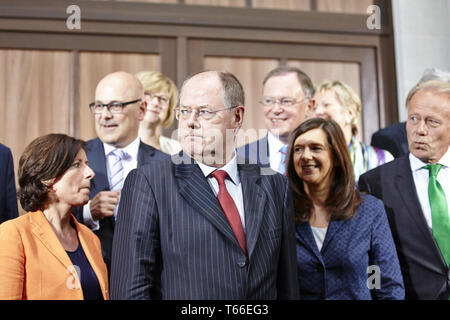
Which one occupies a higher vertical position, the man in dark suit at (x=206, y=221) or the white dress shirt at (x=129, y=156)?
the white dress shirt at (x=129, y=156)

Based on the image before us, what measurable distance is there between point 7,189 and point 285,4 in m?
2.13

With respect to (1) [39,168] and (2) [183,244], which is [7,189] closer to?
(1) [39,168]

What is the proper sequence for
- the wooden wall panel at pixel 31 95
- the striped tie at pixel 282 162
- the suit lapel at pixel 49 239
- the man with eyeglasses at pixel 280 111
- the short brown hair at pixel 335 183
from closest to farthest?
the suit lapel at pixel 49 239 < the short brown hair at pixel 335 183 < the striped tie at pixel 282 162 < the man with eyeglasses at pixel 280 111 < the wooden wall panel at pixel 31 95

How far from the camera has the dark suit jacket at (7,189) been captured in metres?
2.12

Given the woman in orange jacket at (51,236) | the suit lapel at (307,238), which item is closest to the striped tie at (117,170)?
the woman in orange jacket at (51,236)

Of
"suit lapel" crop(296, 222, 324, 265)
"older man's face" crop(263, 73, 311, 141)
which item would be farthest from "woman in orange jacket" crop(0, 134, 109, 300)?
"older man's face" crop(263, 73, 311, 141)

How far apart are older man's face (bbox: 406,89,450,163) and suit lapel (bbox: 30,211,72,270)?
1.45 meters

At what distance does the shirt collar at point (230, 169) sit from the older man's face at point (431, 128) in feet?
3.10

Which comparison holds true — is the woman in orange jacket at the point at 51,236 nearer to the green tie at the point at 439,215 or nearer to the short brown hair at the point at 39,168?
the short brown hair at the point at 39,168

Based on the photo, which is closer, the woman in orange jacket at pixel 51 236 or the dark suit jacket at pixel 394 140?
the woman in orange jacket at pixel 51 236

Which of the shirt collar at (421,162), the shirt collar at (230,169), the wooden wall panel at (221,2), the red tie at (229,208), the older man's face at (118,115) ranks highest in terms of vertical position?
the wooden wall panel at (221,2)

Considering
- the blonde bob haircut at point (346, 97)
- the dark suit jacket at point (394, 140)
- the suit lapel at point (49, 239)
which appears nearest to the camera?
the suit lapel at point (49, 239)
